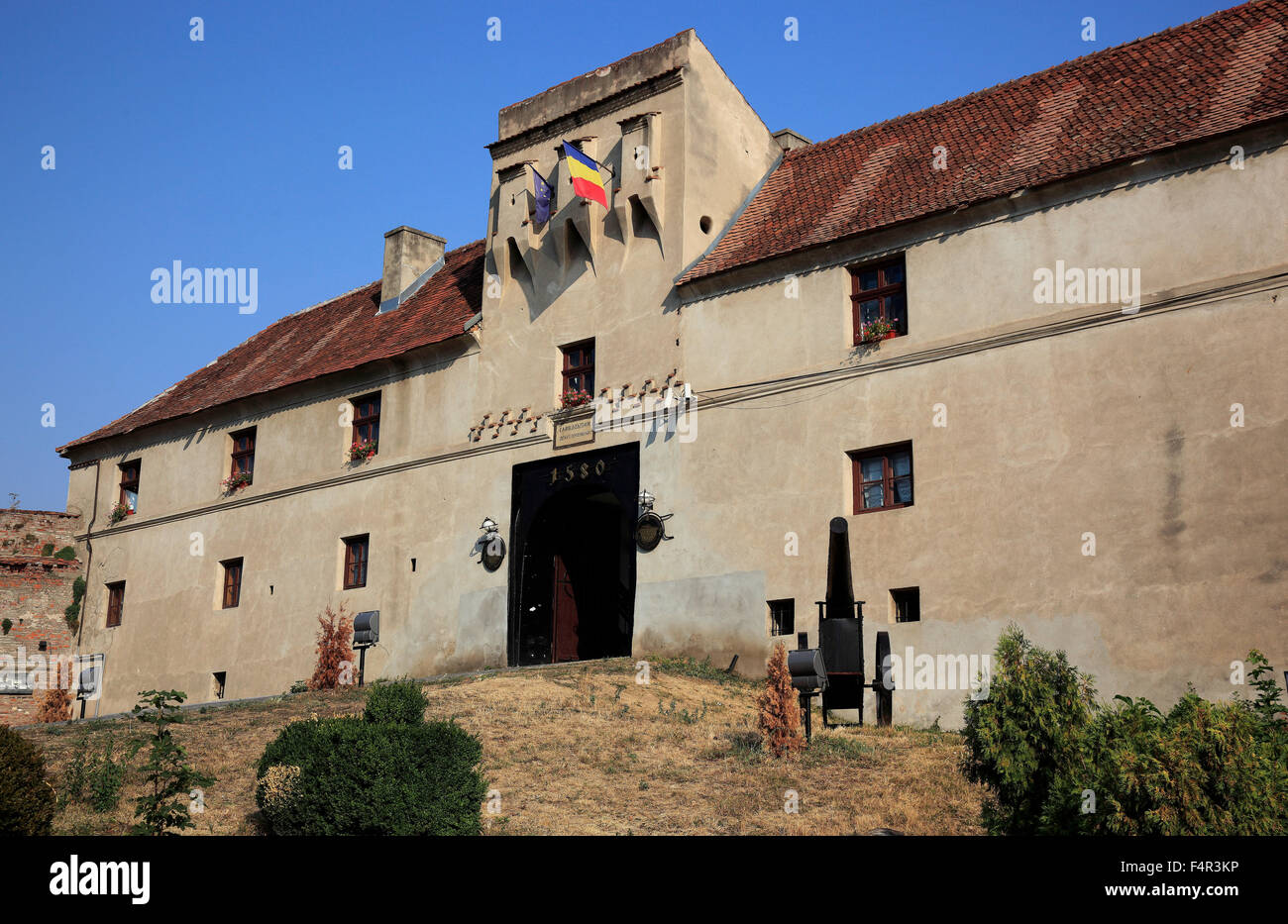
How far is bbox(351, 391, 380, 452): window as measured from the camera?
1112 inches

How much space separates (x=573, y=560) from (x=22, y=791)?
606 inches

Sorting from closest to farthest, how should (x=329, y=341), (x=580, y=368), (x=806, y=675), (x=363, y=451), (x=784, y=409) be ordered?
(x=806, y=675) → (x=784, y=409) → (x=580, y=368) → (x=363, y=451) → (x=329, y=341)

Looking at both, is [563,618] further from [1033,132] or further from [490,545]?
[1033,132]

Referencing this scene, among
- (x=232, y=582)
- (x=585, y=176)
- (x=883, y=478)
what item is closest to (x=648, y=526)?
(x=883, y=478)

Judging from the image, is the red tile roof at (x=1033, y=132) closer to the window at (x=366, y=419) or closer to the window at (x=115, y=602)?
the window at (x=366, y=419)

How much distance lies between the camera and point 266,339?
35125 mm

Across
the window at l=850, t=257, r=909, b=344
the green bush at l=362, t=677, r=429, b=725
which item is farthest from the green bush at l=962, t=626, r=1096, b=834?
the window at l=850, t=257, r=909, b=344

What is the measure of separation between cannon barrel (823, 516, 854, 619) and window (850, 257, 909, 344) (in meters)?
4.87

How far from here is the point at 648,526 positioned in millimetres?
23078

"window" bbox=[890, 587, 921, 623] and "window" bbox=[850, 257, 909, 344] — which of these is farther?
"window" bbox=[850, 257, 909, 344]

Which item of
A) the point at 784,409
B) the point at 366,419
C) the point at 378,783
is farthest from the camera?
the point at 366,419

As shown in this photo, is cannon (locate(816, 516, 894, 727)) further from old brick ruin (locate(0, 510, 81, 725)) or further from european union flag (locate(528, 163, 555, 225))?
old brick ruin (locate(0, 510, 81, 725))
